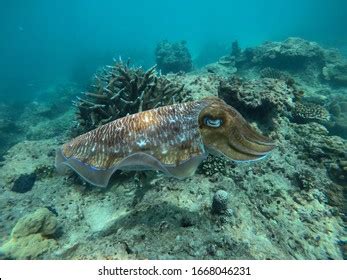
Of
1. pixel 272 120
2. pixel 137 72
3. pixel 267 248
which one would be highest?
pixel 137 72

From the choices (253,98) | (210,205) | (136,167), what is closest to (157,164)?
(136,167)

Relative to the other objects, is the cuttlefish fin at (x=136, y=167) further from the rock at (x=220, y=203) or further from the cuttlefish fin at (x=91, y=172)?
the rock at (x=220, y=203)

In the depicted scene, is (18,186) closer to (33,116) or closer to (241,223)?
(241,223)

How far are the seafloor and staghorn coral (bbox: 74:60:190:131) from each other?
133cm

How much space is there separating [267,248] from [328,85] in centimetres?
1265

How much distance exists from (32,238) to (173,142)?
2.90 metres

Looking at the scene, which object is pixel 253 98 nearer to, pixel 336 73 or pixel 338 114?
pixel 338 114

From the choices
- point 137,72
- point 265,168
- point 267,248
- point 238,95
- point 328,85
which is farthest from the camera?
point 328,85

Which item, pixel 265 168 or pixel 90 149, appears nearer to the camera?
pixel 90 149

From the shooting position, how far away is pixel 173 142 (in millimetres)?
3541

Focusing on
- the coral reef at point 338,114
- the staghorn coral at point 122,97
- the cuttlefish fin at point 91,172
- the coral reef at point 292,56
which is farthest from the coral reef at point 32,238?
the coral reef at point 292,56

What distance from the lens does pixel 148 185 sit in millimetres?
5062

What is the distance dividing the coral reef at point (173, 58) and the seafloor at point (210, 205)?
1336cm

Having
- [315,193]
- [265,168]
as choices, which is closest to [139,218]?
[265,168]
